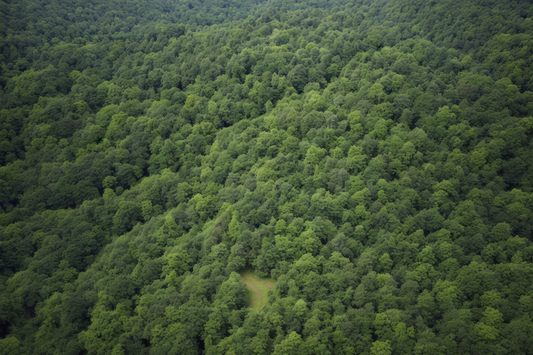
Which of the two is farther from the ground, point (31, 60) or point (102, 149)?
point (31, 60)

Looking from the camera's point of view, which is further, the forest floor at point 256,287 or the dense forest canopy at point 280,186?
the forest floor at point 256,287

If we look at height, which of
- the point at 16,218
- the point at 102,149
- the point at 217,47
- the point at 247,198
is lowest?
the point at 16,218

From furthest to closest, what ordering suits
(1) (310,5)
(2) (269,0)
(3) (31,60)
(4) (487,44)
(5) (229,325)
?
(2) (269,0), (1) (310,5), (3) (31,60), (4) (487,44), (5) (229,325)

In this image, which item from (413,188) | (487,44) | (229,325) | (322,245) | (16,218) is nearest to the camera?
(229,325)

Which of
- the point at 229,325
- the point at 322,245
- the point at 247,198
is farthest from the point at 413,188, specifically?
the point at 229,325

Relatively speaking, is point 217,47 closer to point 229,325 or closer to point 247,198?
point 247,198

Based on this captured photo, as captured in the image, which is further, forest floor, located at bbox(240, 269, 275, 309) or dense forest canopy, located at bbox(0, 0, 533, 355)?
forest floor, located at bbox(240, 269, 275, 309)
